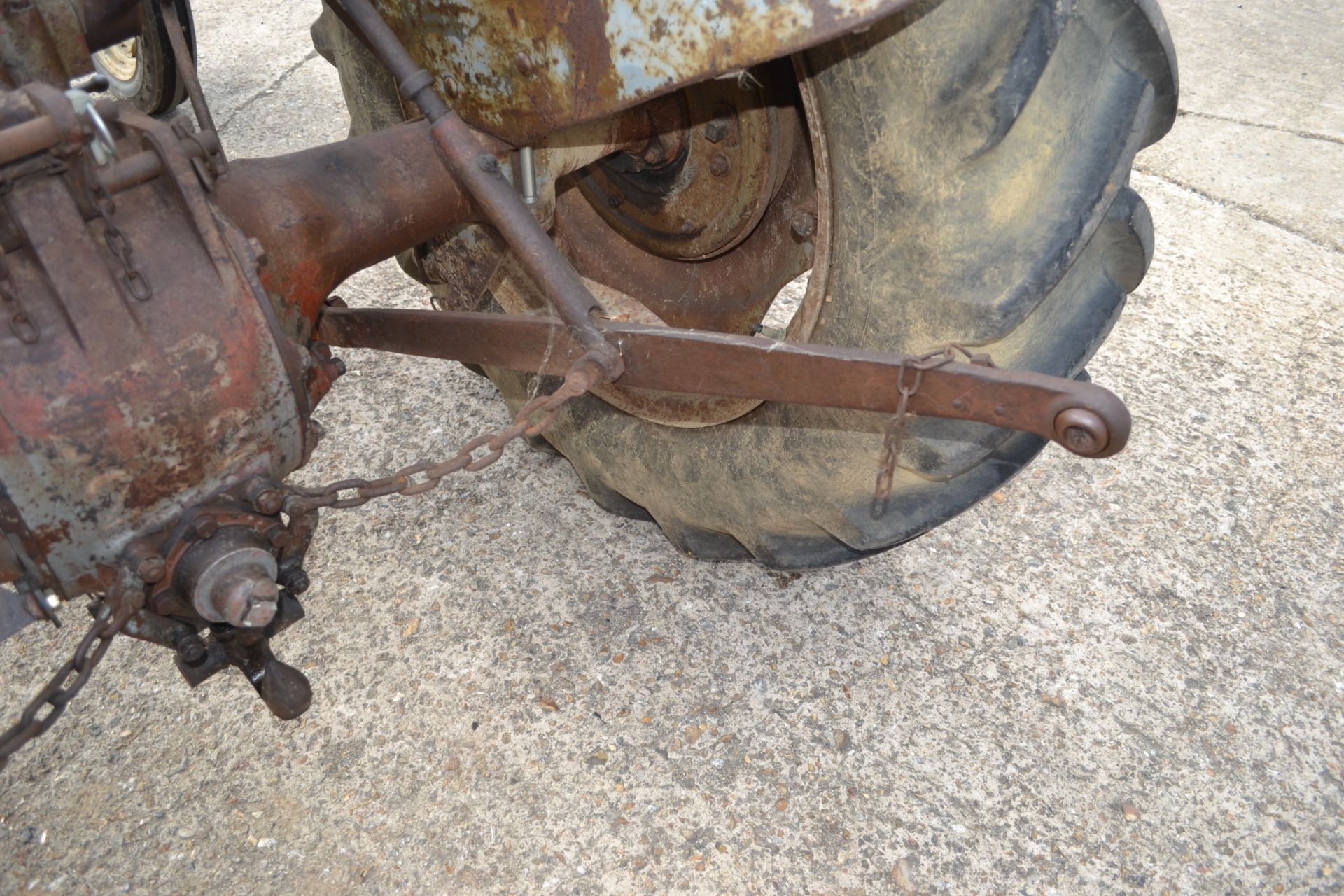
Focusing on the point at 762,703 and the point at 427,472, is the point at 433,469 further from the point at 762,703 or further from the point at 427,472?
the point at 762,703

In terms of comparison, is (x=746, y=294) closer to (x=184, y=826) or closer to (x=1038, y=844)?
(x=1038, y=844)

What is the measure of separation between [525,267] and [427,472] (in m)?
0.32

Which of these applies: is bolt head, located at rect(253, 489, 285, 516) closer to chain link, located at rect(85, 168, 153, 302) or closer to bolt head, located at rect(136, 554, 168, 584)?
bolt head, located at rect(136, 554, 168, 584)

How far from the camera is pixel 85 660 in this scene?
44.7 inches

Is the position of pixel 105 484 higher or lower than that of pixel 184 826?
higher

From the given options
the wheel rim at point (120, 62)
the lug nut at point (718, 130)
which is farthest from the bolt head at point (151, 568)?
the wheel rim at point (120, 62)

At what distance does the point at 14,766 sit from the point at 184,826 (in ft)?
1.15

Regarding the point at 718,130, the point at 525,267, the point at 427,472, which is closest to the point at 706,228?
the point at 718,130

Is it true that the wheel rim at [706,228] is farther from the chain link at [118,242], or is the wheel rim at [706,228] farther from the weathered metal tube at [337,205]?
the chain link at [118,242]

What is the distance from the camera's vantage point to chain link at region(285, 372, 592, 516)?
125cm

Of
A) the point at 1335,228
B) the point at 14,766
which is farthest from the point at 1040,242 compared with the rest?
the point at 1335,228

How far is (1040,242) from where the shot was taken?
1.26 metres

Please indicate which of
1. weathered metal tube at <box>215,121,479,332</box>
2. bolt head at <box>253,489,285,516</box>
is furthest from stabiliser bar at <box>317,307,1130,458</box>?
bolt head at <box>253,489,285,516</box>

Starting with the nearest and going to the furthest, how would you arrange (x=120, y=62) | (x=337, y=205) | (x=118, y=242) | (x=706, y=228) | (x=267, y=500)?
(x=118, y=242) < (x=267, y=500) < (x=337, y=205) < (x=706, y=228) < (x=120, y=62)
